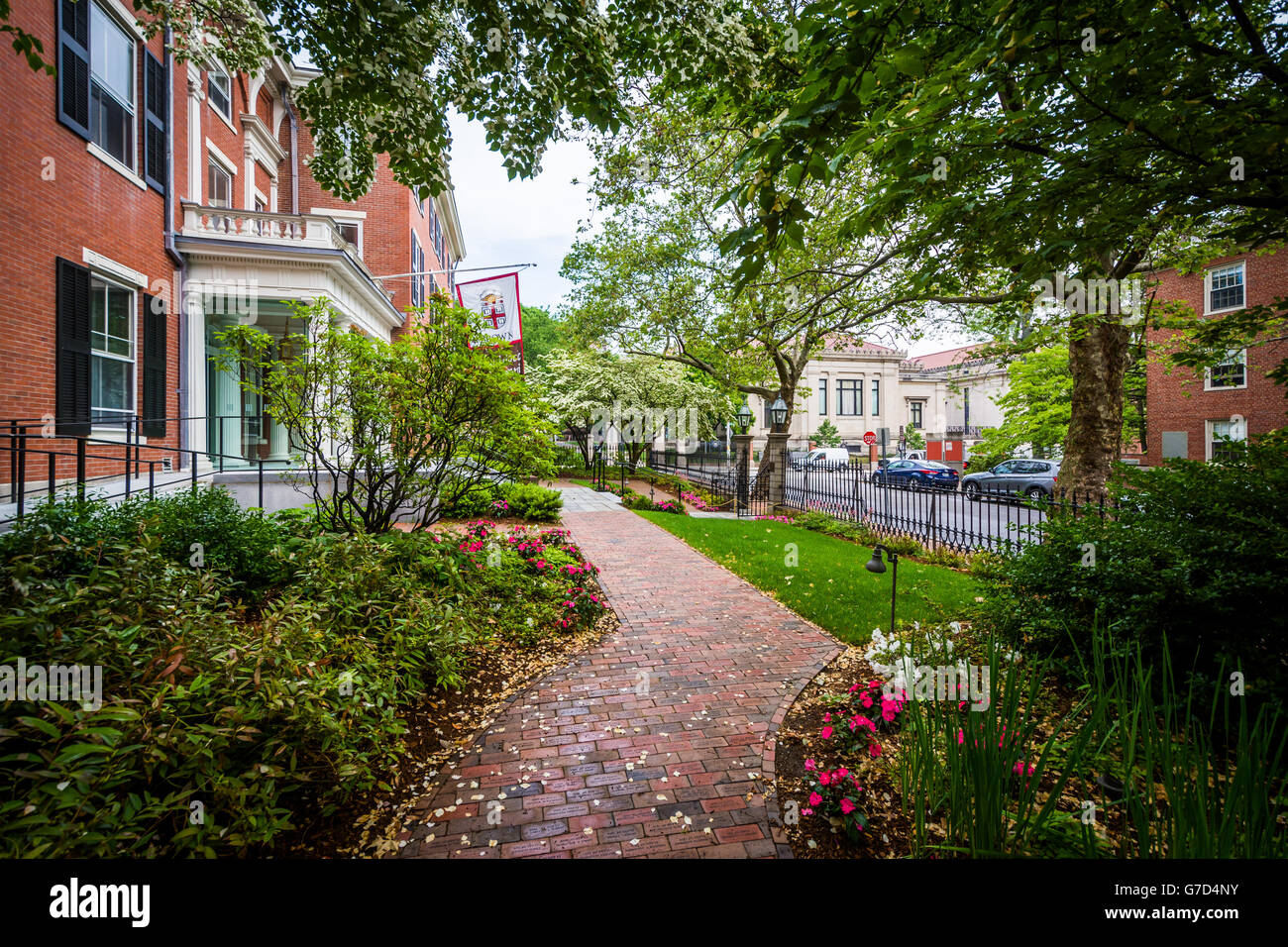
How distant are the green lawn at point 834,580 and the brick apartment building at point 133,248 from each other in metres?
7.25

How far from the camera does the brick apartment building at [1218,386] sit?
2244 cm

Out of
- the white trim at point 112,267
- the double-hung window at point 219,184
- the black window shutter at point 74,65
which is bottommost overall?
the white trim at point 112,267

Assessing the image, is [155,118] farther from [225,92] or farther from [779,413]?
[779,413]

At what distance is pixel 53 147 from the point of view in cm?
827

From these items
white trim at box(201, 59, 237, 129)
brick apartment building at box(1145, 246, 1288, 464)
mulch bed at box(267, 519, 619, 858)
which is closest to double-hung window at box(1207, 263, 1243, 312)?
brick apartment building at box(1145, 246, 1288, 464)

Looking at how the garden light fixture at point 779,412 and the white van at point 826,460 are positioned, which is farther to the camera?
the garden light fixture at point 779,412

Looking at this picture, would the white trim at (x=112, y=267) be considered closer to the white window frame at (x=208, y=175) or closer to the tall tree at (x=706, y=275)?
the white window frame at (x=208, y=175)

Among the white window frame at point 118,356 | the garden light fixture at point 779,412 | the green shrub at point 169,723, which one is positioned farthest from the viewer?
the garden light fixture at point 779,412

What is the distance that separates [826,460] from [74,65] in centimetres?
2356

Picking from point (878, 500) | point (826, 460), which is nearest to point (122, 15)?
point (878, 500)

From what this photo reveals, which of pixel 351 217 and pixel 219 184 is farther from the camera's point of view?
pixel 351 217

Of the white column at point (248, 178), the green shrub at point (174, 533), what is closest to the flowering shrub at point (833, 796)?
the green shrub at point (174, 533)

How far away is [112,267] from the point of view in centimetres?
934

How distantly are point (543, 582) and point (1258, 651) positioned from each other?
6053mm
